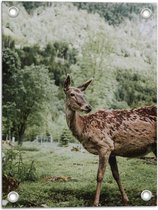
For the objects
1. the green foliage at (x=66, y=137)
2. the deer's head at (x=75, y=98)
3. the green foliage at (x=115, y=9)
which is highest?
the green foliage at (x=115, y=9)

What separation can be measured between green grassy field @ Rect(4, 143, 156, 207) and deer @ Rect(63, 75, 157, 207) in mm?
20

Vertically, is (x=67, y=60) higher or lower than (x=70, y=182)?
higher

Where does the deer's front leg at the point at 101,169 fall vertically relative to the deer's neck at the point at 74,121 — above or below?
below

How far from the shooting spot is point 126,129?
5.40ft

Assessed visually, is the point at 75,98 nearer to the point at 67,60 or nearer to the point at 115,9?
the point at 67,60

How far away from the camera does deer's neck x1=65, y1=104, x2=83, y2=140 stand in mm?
1620

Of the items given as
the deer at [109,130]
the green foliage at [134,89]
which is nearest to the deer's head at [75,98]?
the deer at [109,130]

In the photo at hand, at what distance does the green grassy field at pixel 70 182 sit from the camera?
1.60 m

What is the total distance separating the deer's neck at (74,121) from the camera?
63.8 inches

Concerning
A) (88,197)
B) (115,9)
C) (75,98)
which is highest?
(115,9)

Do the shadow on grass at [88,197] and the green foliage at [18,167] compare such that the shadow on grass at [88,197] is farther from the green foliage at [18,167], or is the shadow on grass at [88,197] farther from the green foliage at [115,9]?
the green foliage at [115,9]

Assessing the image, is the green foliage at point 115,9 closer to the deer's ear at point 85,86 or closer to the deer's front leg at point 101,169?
the deer's ear at point 85,86

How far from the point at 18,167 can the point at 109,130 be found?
30 cm

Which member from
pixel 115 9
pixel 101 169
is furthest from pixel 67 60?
pixel 101 169
